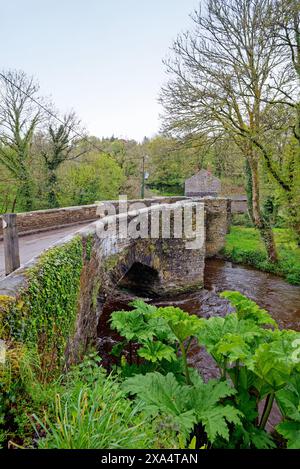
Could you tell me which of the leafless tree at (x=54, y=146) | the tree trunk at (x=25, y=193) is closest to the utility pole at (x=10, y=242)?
the tree trunk at (x=25, y=193)

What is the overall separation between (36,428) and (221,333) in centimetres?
278

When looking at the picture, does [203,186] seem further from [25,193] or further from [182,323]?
[182,323]

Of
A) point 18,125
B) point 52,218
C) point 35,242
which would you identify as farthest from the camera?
point 18,125

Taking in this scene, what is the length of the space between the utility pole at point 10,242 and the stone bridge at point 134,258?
0.66 m

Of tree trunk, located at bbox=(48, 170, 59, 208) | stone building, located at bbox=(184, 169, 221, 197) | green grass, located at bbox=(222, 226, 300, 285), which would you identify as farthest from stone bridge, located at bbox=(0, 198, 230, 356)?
stone building, located at bbox=(184, 169, 221, 197)

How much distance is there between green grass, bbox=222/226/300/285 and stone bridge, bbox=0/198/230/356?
13.9ft

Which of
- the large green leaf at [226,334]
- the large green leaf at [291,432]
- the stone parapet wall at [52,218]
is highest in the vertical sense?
the stone parapet wall at [52,218]

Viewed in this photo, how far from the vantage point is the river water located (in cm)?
728

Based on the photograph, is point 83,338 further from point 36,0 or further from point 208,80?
point 208,80

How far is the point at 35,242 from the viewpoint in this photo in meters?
9.01

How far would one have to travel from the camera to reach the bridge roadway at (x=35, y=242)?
7086mm

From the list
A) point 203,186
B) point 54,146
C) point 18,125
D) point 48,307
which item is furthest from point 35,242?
point 203,186

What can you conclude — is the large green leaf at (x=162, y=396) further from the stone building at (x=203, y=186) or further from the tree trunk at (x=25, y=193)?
the stone building at (x=203, y=186)

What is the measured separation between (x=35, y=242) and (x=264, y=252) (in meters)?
11.6
